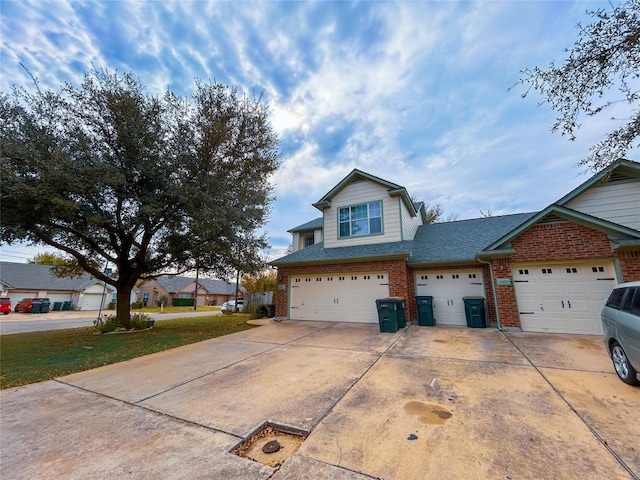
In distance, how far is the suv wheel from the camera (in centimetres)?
397

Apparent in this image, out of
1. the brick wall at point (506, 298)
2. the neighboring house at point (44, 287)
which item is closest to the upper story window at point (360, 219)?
the brick wall at point (506, 298)

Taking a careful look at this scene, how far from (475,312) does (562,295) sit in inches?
96.0

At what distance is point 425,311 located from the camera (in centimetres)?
996

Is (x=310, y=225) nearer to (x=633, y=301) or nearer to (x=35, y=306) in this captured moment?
(x=633, y=301)

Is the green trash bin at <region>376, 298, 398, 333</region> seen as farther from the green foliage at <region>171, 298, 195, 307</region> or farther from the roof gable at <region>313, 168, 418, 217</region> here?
the green foliage at <region>171, 298, 195, 307</region>

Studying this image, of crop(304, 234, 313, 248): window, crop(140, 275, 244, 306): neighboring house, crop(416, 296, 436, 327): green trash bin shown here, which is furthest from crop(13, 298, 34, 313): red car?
crop(416, 296, 436, 327): green trash bin

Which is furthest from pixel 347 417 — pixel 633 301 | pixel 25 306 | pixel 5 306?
pixel 25 306

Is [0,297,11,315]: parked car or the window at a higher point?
the window

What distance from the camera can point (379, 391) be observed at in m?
4.14

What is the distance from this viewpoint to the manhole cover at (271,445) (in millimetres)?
2636

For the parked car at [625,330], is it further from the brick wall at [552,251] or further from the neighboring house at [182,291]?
the neighboring house at [182,291]

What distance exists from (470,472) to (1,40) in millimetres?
14327

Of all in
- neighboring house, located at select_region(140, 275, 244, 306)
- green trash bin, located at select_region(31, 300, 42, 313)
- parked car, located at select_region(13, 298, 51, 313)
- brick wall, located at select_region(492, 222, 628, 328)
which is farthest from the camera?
neighboring house, located at select_region(140, 275, 244, 306)

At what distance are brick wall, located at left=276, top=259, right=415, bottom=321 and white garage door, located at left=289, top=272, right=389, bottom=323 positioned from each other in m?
0.23
